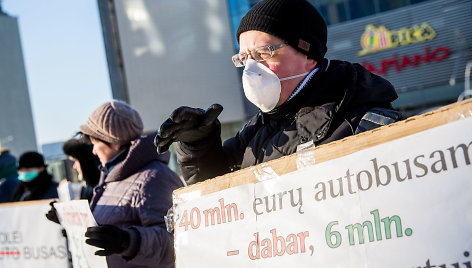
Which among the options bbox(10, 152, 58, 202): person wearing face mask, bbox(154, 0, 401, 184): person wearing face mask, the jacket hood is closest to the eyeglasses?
bbox(154, 0, 401, 184): person wearing face mask

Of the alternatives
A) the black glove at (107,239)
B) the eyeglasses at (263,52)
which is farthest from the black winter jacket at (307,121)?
the black glove at (107,239)

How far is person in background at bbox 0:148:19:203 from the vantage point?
237 inches

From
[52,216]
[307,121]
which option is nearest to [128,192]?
[52,216]

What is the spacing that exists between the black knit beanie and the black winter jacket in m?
0.10

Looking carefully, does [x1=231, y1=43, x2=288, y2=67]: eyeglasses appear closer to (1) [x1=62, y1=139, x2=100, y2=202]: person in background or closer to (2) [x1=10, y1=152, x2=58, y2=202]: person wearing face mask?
(1) [x1=62, y1=139, x2=100, y2=202]: person in background

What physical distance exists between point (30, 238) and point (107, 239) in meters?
1.21

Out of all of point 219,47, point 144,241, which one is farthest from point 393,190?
point 219,47

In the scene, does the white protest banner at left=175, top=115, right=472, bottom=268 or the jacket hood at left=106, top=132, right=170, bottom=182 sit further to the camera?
the jacket hood at left=106, top=132, right=170, bottom=182

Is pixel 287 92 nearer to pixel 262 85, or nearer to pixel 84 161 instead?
pixel 262 85

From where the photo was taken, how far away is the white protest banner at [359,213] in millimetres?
1284

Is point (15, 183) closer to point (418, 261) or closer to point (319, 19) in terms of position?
point (319, 19)

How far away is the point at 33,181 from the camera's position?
5367 mm

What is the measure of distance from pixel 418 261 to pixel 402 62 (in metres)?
20.2

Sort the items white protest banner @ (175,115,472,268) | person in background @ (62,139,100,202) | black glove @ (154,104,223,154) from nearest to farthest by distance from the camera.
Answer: white protest banner @ (175,115,472,268)
black glove @ (154,104,223,154)
person in background @ (62,139,100,202)
